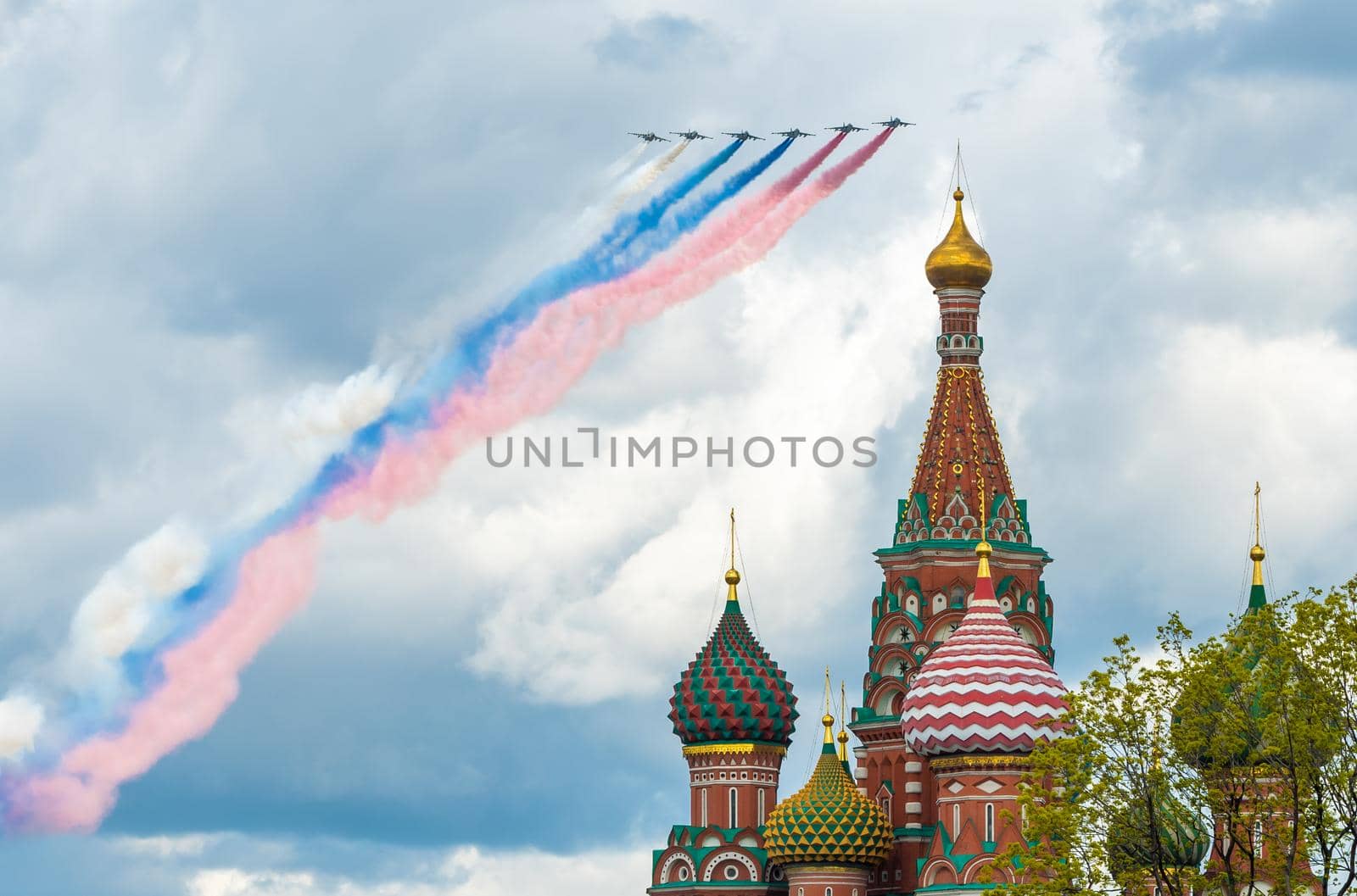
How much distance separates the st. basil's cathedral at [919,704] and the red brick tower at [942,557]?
0.05 metres

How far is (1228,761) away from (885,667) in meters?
32.0

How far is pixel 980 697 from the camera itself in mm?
93375

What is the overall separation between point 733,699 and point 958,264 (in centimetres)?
1369

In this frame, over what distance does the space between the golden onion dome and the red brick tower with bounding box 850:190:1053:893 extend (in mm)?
24

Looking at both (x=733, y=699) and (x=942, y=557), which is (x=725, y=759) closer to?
(x=733, y=699)

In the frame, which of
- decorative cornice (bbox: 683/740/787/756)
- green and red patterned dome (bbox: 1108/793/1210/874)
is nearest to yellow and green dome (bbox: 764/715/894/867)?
decorative cornice (bbox: 683/740/787/756)

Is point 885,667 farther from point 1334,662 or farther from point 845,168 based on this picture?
point 1334,662

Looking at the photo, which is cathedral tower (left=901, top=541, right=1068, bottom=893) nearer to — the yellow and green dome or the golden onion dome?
the yellow and green dome

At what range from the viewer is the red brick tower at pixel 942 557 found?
326 ft

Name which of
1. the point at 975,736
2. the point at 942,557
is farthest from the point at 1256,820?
the point at 942,557

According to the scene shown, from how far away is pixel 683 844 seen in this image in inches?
3962

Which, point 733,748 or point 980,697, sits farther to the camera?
point 733,748

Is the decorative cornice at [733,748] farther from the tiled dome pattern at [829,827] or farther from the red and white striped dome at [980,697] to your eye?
the red and white striped dome at [980,697]

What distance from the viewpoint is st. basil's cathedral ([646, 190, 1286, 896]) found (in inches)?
3693
